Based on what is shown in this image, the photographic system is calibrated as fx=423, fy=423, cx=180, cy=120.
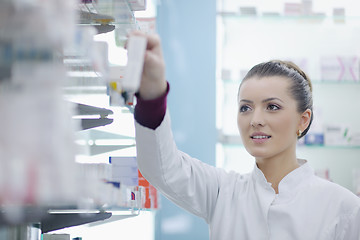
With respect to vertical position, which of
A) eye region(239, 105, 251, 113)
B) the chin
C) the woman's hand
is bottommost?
the chin

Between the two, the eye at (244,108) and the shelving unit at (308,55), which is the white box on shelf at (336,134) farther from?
the eye at (244,108)

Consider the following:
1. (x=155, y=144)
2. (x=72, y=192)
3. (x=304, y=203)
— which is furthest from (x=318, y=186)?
(x=72, y=192)

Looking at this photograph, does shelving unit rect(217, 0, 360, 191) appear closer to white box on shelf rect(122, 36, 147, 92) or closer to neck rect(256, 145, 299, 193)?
neck rect(256, 145, 299, 193)

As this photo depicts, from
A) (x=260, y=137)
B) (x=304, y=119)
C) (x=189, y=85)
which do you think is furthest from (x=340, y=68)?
(x=260, y=137)

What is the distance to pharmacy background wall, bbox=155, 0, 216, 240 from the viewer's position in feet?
9.31

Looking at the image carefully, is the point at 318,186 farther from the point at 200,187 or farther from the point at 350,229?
the point at 200,187

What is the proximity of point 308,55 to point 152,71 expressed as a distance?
2541mm

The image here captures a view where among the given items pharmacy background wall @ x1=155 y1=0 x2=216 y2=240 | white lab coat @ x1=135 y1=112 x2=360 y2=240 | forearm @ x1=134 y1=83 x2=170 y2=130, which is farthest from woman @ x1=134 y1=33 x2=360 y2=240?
pharmacy background wall @ x1=155 y1=0 x2=216 y2=240

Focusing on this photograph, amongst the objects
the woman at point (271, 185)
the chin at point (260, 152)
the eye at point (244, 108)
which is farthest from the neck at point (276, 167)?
the eye at point (244, 108)

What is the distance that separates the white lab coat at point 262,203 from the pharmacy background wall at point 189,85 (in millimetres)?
1187

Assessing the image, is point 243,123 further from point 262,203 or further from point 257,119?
point 262,203

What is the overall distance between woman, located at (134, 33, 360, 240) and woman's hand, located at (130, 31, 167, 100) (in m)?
0.42

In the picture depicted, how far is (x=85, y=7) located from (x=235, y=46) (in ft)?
7.72

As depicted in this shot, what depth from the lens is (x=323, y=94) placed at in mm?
3146
